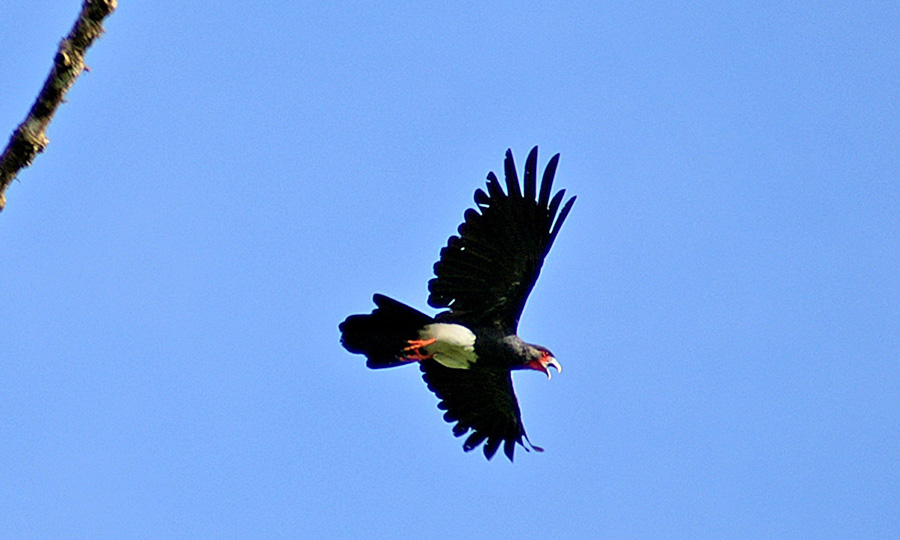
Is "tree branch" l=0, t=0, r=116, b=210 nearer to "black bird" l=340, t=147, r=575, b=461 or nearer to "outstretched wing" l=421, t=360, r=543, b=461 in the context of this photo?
"black bird" l=340, t=147, r=575, b=461

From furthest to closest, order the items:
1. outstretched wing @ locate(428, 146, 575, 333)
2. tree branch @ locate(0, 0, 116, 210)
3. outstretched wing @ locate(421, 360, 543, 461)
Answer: outstretched wing @ locate(421, 360, 543, 461) < outstretched wing @ locate(428, 146, 575, 333) < tree branch @ locate(0, 0, 116, 210)

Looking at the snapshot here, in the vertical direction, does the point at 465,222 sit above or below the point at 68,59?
above

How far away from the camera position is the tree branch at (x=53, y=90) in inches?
140

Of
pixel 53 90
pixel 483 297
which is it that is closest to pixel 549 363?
pixel 483 297

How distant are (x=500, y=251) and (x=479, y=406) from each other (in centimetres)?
192

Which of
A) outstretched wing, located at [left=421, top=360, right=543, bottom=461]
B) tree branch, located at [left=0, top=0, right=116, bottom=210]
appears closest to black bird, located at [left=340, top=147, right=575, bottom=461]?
outstretched wing, located at [left=421, top=360, right=543, bottom=461]

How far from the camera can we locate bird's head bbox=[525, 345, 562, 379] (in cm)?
950

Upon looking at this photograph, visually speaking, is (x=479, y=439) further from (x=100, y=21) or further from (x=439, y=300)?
(x=100, y=21)

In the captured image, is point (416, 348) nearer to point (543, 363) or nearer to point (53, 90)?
point (543, 363)

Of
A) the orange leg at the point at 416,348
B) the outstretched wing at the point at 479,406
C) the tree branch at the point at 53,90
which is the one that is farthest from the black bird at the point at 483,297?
the tree branch at the point at 53,90

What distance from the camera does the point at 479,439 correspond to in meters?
10.4

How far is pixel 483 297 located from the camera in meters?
9.34

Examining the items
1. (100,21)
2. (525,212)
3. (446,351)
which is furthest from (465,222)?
(100,21)

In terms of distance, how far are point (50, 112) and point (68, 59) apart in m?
0.20
